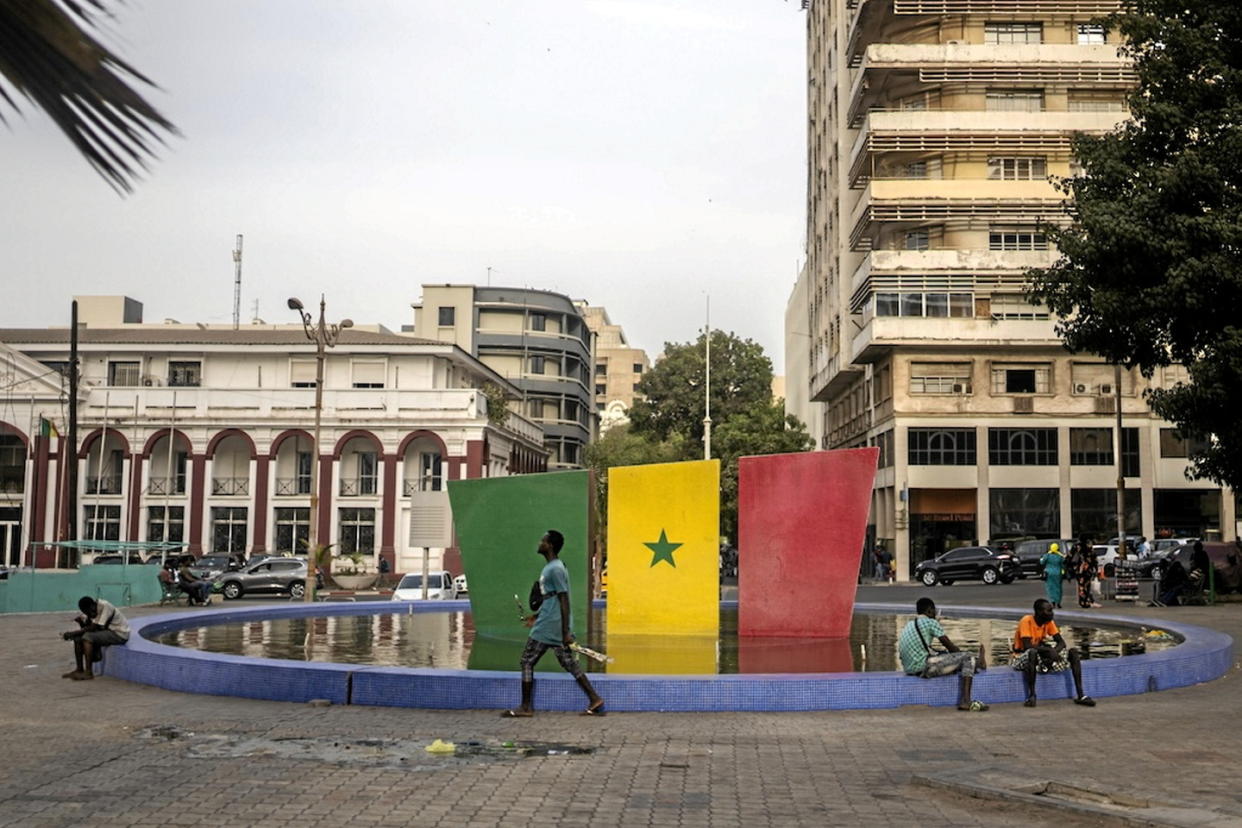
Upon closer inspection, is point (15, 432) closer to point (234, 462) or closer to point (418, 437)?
point (234, 462)

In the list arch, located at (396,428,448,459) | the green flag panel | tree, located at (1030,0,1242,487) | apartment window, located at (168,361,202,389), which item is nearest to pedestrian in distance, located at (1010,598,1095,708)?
the green flag panel

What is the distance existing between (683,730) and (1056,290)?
A: 824 inches

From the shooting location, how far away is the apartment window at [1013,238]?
1989 inches

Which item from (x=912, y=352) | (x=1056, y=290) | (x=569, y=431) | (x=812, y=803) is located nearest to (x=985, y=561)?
(x=912, y=352)

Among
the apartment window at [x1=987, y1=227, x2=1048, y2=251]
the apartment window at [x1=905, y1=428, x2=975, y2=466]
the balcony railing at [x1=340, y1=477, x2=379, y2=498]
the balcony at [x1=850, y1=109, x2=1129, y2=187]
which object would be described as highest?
the balcony at [x1=850, y1=109, x2=1129, y2=187]

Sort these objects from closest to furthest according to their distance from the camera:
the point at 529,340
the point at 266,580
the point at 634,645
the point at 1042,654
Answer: the point at 1042,654, the point at 634,645, the point at 266,580, the point at 529,340

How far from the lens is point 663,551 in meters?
17.5

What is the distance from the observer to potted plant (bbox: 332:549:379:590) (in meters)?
43.1

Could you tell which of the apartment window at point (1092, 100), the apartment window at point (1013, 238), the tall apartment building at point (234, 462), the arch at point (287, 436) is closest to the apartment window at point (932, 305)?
the apartment window at point (1013, 238)

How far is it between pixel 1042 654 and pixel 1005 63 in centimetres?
4398

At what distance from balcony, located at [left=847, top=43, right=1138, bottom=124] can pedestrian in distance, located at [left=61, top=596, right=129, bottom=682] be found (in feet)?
143

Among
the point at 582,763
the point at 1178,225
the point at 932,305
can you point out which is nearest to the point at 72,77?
the point at 582,763

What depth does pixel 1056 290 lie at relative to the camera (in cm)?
2830

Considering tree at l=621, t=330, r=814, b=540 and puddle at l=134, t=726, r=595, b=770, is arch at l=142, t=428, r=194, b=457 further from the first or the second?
puddle at l=134, t=726, r=595, b=770
